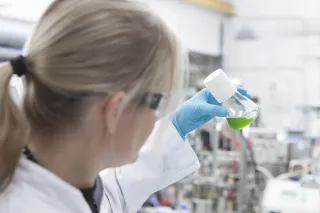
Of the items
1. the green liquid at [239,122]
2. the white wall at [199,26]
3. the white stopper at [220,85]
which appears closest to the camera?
the white stopper at [220,85]

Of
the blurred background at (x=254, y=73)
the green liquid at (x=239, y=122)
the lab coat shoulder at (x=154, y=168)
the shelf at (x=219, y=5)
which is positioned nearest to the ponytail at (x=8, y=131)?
the lab coat shoulder at (x=154, y=168)

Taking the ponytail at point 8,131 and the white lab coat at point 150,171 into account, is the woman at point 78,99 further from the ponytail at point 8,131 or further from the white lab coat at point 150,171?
the white lab coat at point 150,171

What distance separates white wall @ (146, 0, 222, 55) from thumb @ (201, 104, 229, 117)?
17.9 feet

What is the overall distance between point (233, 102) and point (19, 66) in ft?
1.87

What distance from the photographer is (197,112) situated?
1138 millimetres

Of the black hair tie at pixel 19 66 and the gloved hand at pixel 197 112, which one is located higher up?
the black hair tie at pixel 19 66

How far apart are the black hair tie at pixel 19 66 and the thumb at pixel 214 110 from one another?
0.48 meters

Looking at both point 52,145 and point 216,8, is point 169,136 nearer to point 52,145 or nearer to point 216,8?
point 52,145

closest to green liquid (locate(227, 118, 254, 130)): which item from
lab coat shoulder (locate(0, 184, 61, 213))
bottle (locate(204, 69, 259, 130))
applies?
bottle (locate(204, 69, 259, 130))

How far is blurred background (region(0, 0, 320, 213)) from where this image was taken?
3049mm

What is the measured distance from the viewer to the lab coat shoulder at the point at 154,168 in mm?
1143

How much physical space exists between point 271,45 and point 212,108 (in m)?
6.52

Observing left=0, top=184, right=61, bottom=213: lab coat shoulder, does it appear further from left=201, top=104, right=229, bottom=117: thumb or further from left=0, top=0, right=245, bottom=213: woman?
left=201, top=104, right=229, bottom=117: thumb

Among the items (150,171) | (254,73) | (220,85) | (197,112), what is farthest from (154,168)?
(254,73)
